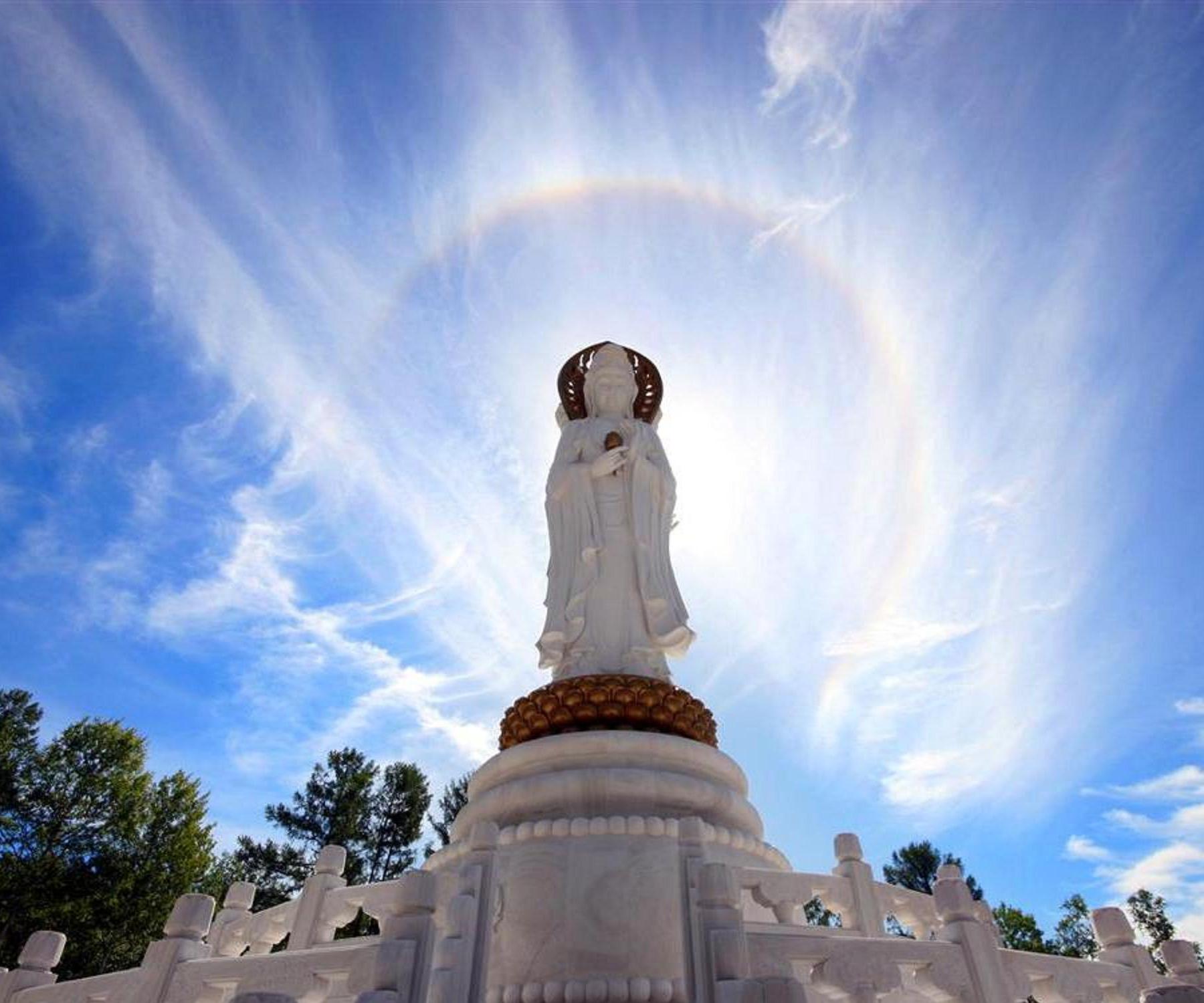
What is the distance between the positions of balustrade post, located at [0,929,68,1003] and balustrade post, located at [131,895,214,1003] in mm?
978

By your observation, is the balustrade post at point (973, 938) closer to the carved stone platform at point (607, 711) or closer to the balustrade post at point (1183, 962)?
the balustrade post at point (1183, 962)

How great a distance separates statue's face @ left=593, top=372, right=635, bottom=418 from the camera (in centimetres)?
1029

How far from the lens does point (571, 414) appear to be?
10805 mm

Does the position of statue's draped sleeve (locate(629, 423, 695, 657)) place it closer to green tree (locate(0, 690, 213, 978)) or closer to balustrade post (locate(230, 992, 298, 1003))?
balustrade post (locate(230, 992, 298, 1003))

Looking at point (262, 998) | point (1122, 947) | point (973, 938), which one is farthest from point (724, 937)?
point (1122, 947)

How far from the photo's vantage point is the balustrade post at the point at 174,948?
4887mm

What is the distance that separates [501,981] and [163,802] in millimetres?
21620

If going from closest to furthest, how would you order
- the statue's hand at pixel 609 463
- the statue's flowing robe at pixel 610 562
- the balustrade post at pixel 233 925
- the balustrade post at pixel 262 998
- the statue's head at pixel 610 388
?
1. the balustrade post at pixel 262 998
2. the balustrade post at pixel 233 925
3. the statue's flowing robe at pixel 610 562
4. the statue's hand at pixel 609 463
5. the statue's head at pixel 610 388

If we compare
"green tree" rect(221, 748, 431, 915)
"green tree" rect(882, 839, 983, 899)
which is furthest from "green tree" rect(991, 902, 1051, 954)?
"green tree" rect(221, 748, 431, 915)

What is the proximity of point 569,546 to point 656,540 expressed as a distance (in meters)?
1.01

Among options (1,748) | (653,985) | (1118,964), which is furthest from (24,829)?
(1118,964)

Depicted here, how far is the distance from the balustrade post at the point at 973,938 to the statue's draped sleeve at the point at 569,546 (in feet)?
14.1

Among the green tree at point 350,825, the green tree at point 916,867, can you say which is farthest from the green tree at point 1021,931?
the green tree at point 350,825

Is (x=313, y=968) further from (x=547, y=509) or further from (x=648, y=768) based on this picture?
(x=547, y=509)
